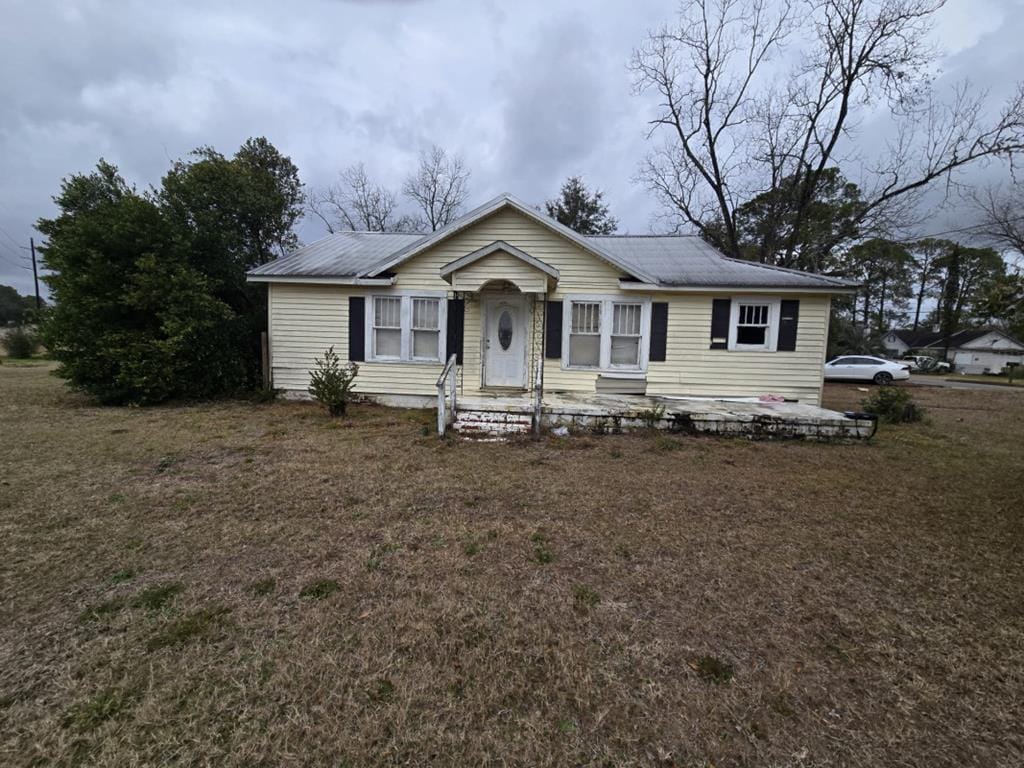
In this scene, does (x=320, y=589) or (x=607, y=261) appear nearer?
(x=320, y=589)

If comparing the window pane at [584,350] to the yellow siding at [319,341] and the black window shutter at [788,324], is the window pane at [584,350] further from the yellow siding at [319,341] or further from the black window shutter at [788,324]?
the black window shutter at [788,324]

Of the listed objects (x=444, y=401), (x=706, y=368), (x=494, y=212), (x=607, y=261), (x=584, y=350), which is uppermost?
(x=494, y=212)

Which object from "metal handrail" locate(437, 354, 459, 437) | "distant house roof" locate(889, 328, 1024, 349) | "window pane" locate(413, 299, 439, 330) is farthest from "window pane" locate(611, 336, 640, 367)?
"distant house roof" locate(889, 328, 1024, 349)

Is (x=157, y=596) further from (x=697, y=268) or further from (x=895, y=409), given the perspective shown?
(x=895, y=409)

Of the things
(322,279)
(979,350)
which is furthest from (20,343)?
(979,350)

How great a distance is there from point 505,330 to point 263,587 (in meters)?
6.99

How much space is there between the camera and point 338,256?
10.4 meters

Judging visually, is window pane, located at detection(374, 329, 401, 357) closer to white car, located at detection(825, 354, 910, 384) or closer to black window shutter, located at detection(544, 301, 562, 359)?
black window shutter, located at detection(544, 301, 562, 359)

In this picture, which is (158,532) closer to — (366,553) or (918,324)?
(366,553)

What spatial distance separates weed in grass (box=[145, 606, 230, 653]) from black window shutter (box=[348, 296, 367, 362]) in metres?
7.41

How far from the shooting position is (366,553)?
3.20 m

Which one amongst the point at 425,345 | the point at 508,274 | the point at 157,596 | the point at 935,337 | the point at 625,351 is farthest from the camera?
the point at 935,337

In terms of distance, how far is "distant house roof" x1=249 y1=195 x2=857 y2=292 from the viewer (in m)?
8.63

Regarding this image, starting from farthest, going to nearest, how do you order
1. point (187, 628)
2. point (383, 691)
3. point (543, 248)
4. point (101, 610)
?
point (543, 248)
point (101, 610)
point (187, 628)
point (383, 691)
